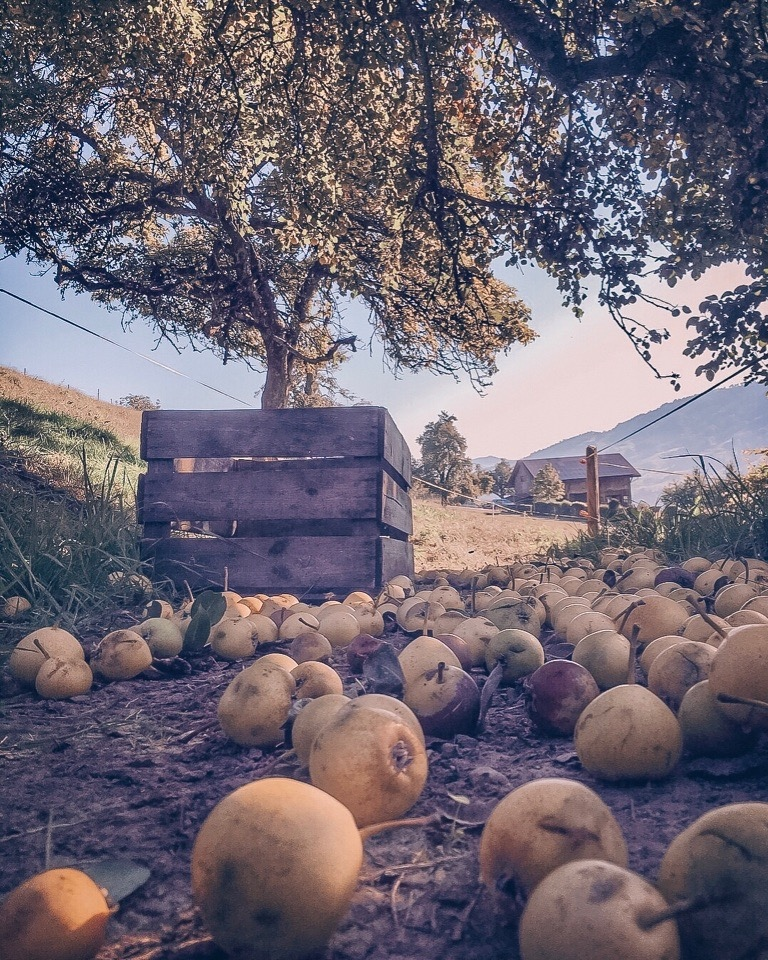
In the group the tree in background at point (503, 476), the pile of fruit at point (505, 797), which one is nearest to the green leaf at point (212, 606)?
the pile of fruit at point (505, 797)

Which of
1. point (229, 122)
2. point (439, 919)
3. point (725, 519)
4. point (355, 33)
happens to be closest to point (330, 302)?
point (229, 122)

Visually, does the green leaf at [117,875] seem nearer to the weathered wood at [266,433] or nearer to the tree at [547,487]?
the weathered wood at [266,433]

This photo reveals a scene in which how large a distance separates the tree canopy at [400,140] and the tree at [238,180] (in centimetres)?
6

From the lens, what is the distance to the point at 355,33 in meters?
5.98

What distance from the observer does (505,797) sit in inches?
61.5

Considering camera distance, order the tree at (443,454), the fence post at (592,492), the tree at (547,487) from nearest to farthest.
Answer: the fence post at (592,492)
the tree at (443,454)
the tree at (547,487)

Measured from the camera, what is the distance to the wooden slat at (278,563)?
5.68m

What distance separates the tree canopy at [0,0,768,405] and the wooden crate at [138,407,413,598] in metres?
2.45

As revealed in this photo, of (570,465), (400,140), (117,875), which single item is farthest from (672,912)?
(570,465)

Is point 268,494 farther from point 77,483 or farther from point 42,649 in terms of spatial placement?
point 77,483

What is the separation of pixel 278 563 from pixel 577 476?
188 feet

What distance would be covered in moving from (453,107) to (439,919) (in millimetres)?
8183

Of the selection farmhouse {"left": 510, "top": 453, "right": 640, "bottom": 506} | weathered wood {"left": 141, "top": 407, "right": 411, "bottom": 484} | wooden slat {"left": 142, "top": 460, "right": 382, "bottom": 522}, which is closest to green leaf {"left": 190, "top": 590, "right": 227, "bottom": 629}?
wooden slat {"left": 142, "top": 460, "right": 382, "bottom": 522}

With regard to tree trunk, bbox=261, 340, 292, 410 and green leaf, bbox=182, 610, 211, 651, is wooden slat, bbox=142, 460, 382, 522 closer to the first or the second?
green leaf, bbox=182, 610, 211, 651
